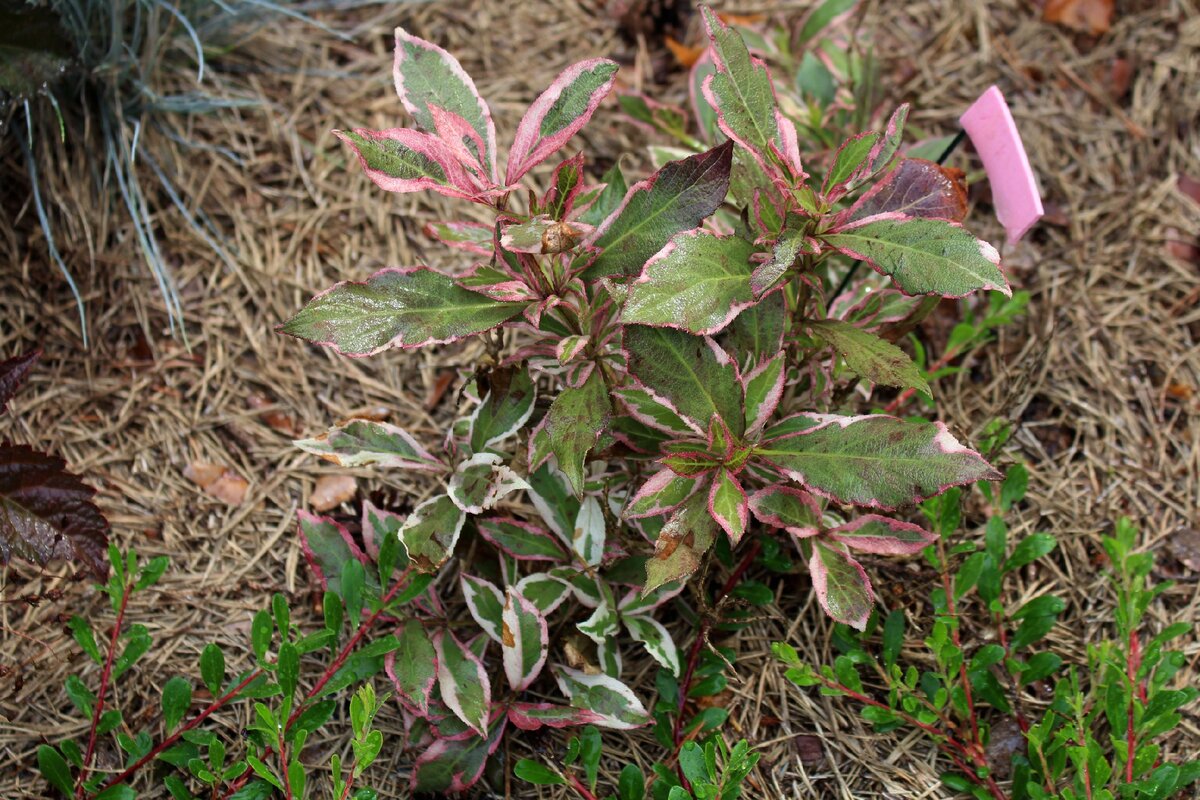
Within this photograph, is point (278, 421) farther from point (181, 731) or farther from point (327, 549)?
point (181, 731)

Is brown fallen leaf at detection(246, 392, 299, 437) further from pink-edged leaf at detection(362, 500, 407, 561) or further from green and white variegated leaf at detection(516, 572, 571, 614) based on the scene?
green and white variegated leaf at detection(516, 572, 571, 614)

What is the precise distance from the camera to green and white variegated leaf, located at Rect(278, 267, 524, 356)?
1.26 metres

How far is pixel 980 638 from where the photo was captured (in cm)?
163

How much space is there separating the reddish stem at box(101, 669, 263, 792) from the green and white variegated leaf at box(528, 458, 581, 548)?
49cm

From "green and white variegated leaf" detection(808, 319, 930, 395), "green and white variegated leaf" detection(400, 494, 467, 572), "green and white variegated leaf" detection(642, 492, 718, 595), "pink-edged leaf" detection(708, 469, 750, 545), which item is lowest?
"green and white variegated leaf" detection(400, 494, 467, 572)

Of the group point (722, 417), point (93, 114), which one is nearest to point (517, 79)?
point (93, 114)

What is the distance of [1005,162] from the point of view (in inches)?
57.0

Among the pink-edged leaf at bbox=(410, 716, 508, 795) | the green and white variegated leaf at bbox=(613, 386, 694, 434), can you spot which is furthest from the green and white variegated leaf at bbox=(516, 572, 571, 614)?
the green and white variegated leaf at bbox=(613, 386, 694, 434)

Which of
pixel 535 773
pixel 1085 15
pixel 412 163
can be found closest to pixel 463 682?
pixel 535 773

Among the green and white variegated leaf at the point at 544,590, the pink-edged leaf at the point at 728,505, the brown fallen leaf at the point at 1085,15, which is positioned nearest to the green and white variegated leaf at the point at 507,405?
the green and white variegated leaf at the point at 544,590

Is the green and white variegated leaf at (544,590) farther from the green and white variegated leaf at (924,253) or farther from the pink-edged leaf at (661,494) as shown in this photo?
the green and white variegated leaf at (924,253)

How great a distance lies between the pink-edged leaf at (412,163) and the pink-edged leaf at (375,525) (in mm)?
555

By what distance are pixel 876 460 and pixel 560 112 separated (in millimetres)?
620

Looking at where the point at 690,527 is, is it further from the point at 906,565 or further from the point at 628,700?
the point at 906,565
